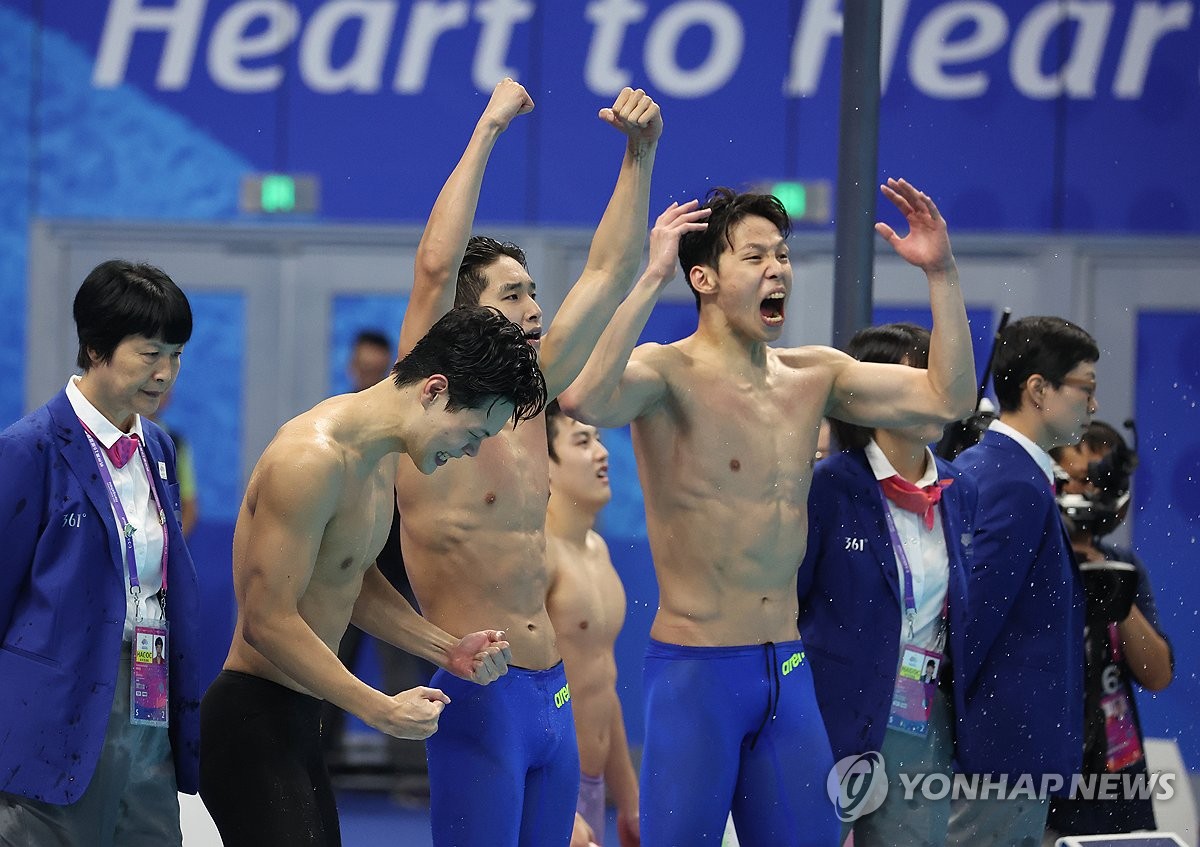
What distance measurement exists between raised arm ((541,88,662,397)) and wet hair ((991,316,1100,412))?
1.41 metres

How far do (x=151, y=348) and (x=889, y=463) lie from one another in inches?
81.3

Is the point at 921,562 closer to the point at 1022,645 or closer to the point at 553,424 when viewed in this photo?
the point at 1022,645

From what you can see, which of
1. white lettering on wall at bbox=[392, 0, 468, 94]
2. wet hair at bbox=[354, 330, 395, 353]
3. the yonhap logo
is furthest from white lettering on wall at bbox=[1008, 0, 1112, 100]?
the yonhap logo

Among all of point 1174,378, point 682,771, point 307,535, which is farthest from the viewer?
point 1174,378

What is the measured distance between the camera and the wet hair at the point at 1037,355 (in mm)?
4855

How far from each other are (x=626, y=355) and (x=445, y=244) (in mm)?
532

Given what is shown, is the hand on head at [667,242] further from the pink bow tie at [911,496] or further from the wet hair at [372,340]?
the wet hair at [372,340]

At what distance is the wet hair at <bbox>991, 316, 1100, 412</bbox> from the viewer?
15.9 feet

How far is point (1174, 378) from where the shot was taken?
8.42 metres

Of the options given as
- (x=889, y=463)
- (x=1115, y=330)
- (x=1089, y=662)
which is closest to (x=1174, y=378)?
(x=1115, y=330)

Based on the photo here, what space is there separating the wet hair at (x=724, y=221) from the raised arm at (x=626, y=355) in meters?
0.26

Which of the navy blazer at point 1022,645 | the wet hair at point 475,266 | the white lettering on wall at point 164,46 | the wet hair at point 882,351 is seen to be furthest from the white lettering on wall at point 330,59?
the navy blazer at point 1022,645

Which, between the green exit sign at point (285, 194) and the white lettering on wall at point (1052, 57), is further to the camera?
the green exit sign at point (285, 194)

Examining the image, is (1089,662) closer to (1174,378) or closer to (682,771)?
(682,771)
